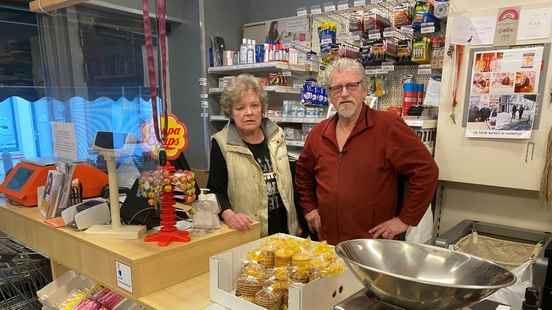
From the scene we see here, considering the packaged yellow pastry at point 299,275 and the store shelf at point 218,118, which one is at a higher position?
the store shelf at point 218,118

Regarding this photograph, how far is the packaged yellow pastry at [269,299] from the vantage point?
42.9 inches

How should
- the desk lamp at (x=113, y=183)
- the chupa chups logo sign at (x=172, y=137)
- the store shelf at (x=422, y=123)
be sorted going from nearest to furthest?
the desk lamp at (x=113, y=183) → the chupa chups logo sign at (x=172, y=137) → the store shelf at (x=422, y=123)

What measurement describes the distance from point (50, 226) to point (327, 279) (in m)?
1.24

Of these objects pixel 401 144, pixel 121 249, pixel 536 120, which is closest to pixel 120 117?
pixel 121 249

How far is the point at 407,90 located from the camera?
8.03 feet

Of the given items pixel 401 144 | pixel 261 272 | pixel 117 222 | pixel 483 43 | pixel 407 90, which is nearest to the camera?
pixel 261 272

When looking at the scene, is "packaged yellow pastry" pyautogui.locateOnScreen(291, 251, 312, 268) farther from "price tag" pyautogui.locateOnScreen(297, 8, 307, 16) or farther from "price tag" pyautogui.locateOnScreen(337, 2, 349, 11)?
"price tag" pyautogui.locateOnScreen(297, 8, 307, 16)

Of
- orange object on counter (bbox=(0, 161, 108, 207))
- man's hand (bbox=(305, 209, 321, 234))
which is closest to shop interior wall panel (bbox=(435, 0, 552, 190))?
man's hand (bbox=(305, 209, 321, 234))

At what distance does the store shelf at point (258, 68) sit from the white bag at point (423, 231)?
1504 mm

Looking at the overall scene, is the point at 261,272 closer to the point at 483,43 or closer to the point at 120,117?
the point at 483,43

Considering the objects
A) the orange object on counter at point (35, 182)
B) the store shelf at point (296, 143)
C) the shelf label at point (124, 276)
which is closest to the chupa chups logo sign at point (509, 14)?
the store shelf at point (296, 143)

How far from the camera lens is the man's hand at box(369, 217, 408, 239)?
1.91 meters

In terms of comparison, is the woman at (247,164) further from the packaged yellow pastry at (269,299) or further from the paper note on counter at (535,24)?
the paper note on counter at (535,24)

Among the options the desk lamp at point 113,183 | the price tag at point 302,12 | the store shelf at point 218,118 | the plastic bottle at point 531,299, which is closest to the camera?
the plastic bottle at point 531,299
